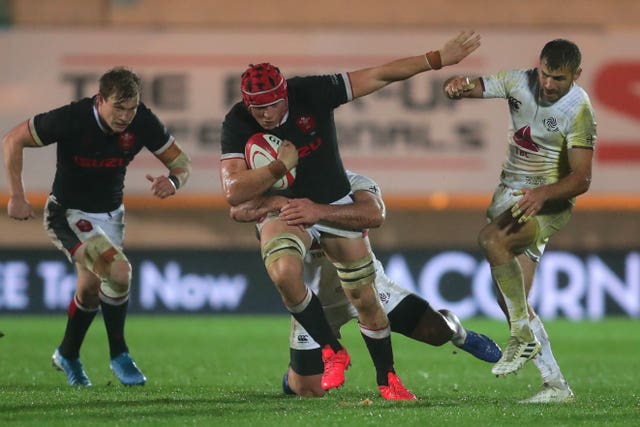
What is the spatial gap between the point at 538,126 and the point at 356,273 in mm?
1252

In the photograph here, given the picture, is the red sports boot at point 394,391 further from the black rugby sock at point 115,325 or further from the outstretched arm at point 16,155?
the outstretched arm at point 16,155

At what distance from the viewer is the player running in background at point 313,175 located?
7.12 meters

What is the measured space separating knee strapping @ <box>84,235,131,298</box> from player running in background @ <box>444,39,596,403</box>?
2256 mm

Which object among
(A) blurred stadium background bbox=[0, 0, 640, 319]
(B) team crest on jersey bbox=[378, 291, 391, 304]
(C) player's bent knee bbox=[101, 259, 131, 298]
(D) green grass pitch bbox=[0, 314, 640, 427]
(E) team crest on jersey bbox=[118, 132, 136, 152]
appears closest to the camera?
(D) green grass pitch bbox=[0, 314, 640, 427]

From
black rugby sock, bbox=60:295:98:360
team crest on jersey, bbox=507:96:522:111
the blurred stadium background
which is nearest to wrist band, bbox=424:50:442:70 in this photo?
team crest on jersey, bbox=507:96:522:111

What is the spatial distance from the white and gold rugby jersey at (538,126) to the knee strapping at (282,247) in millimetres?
1227

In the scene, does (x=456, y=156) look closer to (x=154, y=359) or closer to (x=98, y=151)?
(x=154, y=359)

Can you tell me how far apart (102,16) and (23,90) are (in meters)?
2.21

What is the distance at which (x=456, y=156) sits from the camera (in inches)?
655

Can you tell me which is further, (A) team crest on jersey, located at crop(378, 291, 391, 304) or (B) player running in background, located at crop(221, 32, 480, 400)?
(A) team crest on jersey, located at crop(378, 291, 391, 304)

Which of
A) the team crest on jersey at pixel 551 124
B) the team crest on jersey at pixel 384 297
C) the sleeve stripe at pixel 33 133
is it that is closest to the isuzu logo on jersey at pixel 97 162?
the sleeve stripe at pixel 33 133

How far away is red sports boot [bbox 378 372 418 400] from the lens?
23.7 ft

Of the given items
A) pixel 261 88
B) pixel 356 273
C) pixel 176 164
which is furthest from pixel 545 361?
pixel 176 164

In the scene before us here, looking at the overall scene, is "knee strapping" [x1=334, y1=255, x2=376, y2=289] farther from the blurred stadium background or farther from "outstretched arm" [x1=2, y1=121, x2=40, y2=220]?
the blurred stadium background
